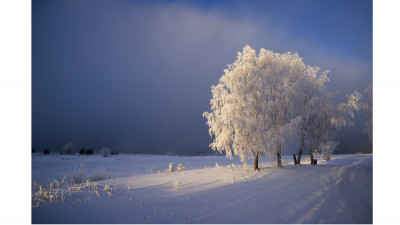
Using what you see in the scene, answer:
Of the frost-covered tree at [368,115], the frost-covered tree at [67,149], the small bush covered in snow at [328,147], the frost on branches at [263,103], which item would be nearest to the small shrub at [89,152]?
the frost-covered tree at [67,149]

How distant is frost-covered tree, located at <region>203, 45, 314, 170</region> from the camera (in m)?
12.5

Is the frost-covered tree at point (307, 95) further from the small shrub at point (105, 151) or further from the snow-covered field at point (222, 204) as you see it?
the small shrub at point (105, 151)

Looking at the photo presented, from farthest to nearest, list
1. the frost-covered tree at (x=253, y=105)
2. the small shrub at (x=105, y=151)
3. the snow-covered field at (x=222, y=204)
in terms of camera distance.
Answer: the small shrub at (x=105, y=151)
the frost-covered tree at (x=253, y=105)
the snow-covered field at (x=222, y=204)

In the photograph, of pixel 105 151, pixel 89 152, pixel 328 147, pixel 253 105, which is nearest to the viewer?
pixel 253 105

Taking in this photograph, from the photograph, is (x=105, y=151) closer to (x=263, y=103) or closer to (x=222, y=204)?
(x=263, y=103)

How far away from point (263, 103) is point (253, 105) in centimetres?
70

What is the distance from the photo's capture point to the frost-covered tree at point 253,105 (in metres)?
12.5

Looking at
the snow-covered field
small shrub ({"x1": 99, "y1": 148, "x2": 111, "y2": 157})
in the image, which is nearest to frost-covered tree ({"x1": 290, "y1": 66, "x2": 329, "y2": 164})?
the snow-covered field

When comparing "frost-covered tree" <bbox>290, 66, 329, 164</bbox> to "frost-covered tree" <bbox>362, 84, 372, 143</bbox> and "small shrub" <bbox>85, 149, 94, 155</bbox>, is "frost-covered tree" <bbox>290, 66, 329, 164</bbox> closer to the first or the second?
"frost-covered tree" <bbox>362, 84, 372, 143</bbox>

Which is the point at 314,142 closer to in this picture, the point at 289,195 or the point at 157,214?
the point at 289,195

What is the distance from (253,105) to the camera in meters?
13.0

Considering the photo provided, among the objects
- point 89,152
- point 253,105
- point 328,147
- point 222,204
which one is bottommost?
point 89,152

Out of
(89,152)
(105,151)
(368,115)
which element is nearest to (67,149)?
(89,152)
